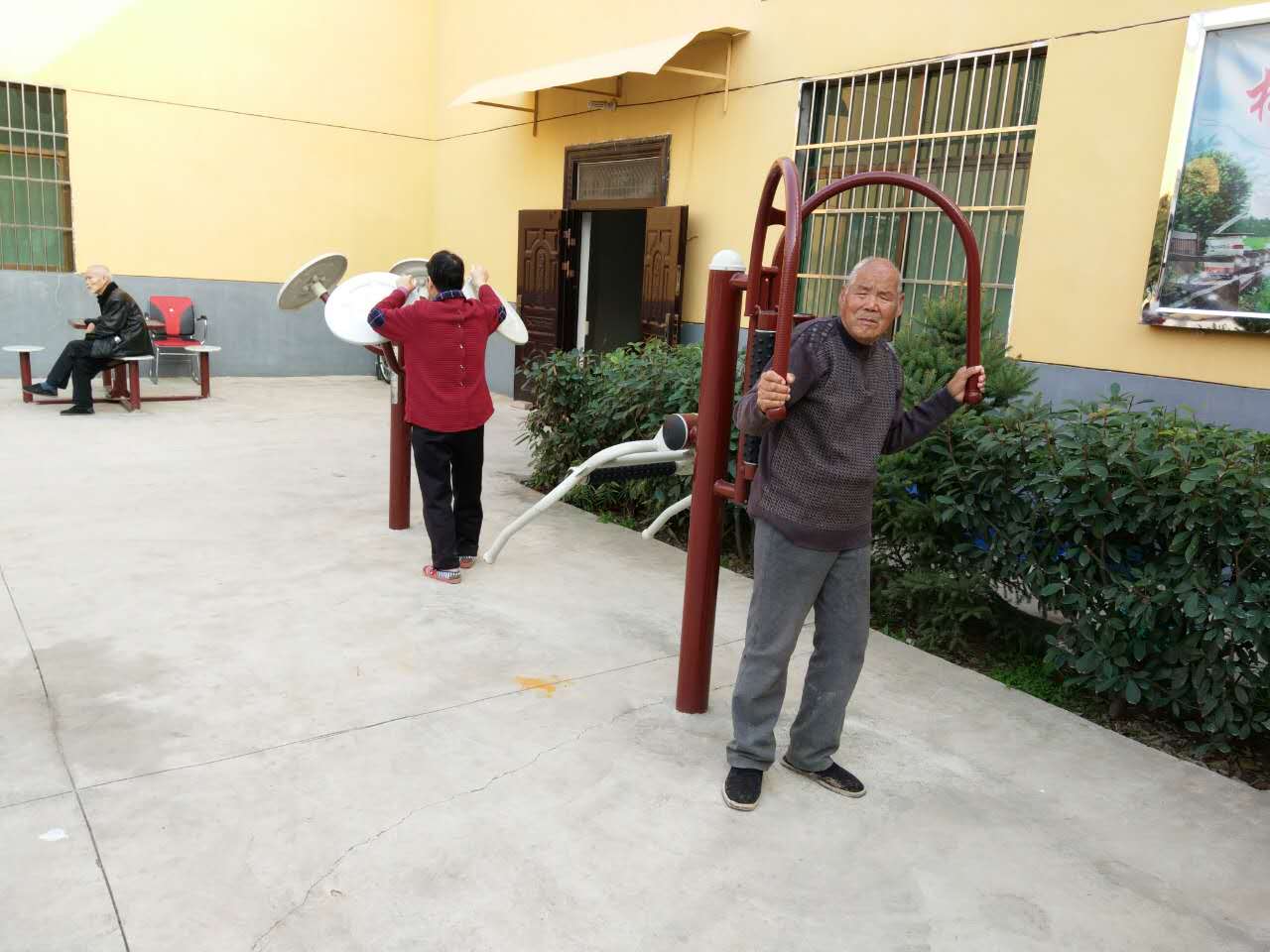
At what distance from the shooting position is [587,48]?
978 cm

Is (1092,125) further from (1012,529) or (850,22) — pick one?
(1012,529)

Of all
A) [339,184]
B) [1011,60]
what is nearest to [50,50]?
[339,184]

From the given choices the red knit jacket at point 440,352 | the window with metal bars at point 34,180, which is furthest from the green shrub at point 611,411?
the window with metal bars at point 34,180

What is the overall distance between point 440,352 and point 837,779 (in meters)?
2.58

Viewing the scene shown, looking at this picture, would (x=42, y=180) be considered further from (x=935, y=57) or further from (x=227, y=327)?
(x=935, y=57)

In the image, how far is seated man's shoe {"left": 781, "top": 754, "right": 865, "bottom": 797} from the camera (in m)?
2.82

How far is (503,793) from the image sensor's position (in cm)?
274

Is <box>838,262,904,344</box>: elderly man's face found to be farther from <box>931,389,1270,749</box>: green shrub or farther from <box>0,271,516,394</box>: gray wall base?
<box>0,271,516,394</box>: gray wall base

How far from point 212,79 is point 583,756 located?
430 inches

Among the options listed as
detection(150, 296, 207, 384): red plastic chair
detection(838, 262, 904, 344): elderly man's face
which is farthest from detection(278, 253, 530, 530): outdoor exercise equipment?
detection(150, 296, 207, 384): red plastic chair

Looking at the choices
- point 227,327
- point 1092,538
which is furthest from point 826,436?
point 227,327

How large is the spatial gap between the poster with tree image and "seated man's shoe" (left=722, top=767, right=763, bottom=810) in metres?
4.08

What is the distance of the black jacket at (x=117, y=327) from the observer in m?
8.55

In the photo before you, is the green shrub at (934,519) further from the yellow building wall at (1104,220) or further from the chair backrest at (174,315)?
the chair backrest at (174,315)
